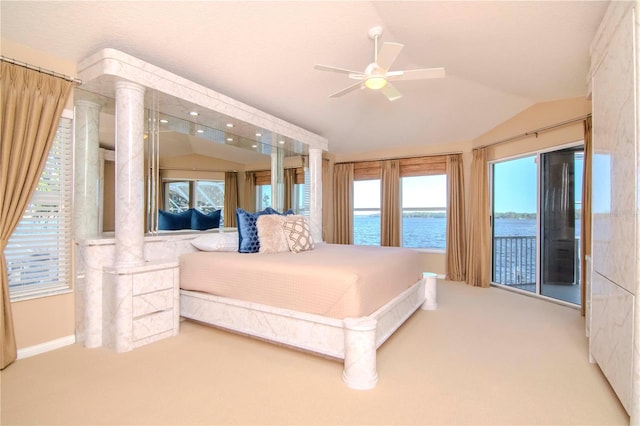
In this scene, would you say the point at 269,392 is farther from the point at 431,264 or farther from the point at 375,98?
the point at 431,264

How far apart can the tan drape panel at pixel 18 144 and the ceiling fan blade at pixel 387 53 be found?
8.55 ft

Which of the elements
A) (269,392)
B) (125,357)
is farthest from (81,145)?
(269,392)

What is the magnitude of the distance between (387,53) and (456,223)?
144 inches

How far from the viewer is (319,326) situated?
2393mm

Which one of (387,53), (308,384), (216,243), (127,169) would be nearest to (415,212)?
(216,243)

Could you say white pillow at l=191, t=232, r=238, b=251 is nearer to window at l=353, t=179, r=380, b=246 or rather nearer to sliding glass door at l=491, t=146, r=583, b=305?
window at l=353, t=179, r=380, b=246

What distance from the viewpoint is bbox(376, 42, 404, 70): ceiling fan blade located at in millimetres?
2299

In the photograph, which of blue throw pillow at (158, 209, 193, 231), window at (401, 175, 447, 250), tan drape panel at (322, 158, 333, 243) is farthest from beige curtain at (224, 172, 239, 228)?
window at (401, 175, 447, 250)

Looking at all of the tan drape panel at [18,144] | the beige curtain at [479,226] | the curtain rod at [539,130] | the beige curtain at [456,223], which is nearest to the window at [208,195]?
the tan drape panel at [18,144]

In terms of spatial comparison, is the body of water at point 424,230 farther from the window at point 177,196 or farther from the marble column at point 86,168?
the marble column at point 86,168

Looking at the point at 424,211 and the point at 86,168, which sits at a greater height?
the point at 86,168

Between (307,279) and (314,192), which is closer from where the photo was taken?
(307,279)

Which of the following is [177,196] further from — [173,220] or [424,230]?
[424,230]

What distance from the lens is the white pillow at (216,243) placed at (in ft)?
11.3
